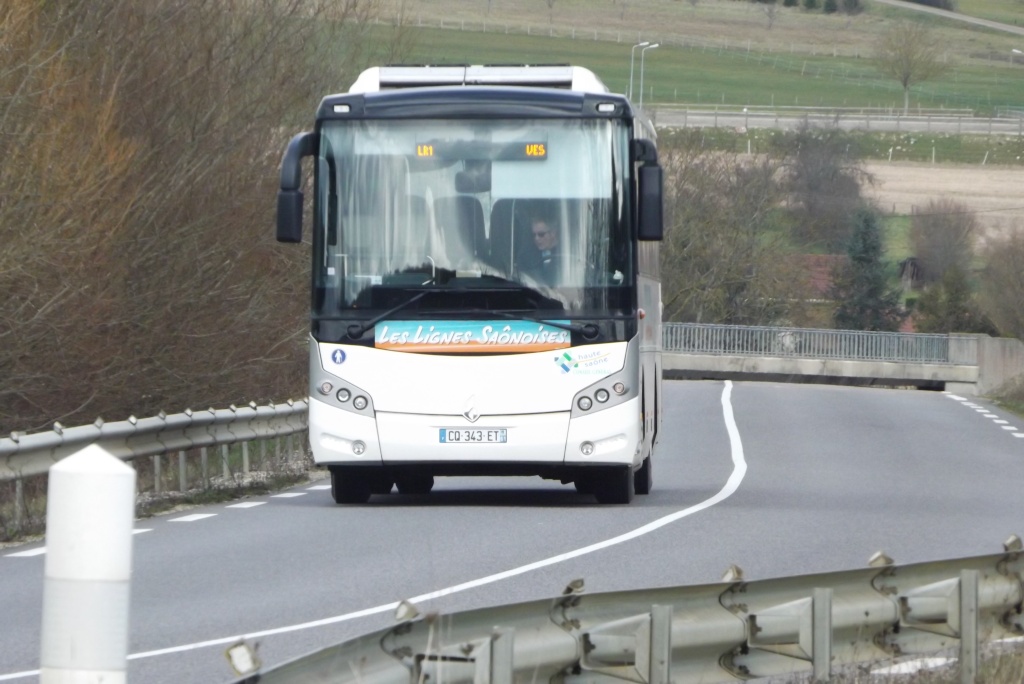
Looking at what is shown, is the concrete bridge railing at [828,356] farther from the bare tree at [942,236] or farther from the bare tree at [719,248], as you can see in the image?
the bare tree at [942,236]

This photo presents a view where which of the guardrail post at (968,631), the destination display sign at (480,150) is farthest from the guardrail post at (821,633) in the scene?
the destination display sign at (480,150)

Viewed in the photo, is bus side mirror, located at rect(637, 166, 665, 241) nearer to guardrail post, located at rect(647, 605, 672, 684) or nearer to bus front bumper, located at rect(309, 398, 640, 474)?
bus front bumper, located at rect(309, 398, 640, 474)

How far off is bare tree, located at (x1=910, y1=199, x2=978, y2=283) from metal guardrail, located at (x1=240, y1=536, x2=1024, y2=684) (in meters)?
94.4

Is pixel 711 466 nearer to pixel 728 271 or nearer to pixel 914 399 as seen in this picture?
pixel 914 399

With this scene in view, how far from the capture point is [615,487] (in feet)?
54.7

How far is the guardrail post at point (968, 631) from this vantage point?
772 cm

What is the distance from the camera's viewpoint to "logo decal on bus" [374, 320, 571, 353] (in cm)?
1531

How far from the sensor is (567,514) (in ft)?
52.3

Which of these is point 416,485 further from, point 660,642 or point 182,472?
point 660,642

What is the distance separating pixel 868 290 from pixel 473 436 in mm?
74992

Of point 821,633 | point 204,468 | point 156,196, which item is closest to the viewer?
point 821,633

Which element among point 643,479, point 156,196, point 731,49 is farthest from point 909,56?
point 643,479

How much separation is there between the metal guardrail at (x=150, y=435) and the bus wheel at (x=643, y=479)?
3852mm

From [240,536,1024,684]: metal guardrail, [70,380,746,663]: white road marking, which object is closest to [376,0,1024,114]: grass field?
[70,380,746,663]: white road marking
